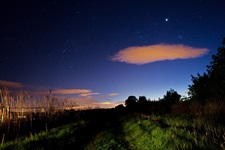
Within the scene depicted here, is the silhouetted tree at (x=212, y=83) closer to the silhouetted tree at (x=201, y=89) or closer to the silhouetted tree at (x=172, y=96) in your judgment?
the silhouetted tree at (x=201, y=89)

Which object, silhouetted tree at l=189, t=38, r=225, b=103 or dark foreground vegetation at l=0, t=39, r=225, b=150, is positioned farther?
silhouetted tree at l=189, t=38, r=225, b=103

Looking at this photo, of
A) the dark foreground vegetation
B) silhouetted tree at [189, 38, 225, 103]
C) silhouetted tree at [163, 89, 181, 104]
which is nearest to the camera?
the dark foreground vegetation

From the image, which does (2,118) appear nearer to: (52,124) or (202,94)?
(52,124)

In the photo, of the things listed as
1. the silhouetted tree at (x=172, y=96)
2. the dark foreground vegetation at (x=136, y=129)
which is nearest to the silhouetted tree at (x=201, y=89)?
the dark foreground vegetation at (x=136, y=129)

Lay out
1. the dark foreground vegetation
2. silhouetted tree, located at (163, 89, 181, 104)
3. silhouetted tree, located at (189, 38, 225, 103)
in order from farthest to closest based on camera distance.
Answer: silhouetted tree, located at (163, 89, 181, 104) → silhouetted tree, located at (189, 38, 225, 103) → the dark foreground vegetation

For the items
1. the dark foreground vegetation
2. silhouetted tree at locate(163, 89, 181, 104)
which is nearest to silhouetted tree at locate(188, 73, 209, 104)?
the dark foreground vegetation

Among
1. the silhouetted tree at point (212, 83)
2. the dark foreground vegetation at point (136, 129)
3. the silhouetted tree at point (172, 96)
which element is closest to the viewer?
the dark foreground vegetation at point (136, 129)

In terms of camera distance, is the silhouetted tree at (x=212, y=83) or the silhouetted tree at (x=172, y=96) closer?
the silhouetted tree at (x=212, y=83)

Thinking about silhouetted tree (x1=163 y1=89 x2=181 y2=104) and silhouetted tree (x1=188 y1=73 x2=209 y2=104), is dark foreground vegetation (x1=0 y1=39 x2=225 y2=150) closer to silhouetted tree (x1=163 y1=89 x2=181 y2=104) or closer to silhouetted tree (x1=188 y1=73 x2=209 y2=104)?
silhouetted tree (x1=188 y1=73 x2=209 y2=104)

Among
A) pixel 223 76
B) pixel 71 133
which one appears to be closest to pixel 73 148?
pixel 71 133

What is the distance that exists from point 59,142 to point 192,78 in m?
30.7

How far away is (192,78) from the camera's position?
37000 mm

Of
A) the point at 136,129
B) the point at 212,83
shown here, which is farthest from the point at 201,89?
the point at 136,129

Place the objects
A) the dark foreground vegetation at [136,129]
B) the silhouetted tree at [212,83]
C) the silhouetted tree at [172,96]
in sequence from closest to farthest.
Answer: the dark foreground vegetation at [136,129]
the silhouetted tree at [212,83]
the silhouetted tree at [172,96]
